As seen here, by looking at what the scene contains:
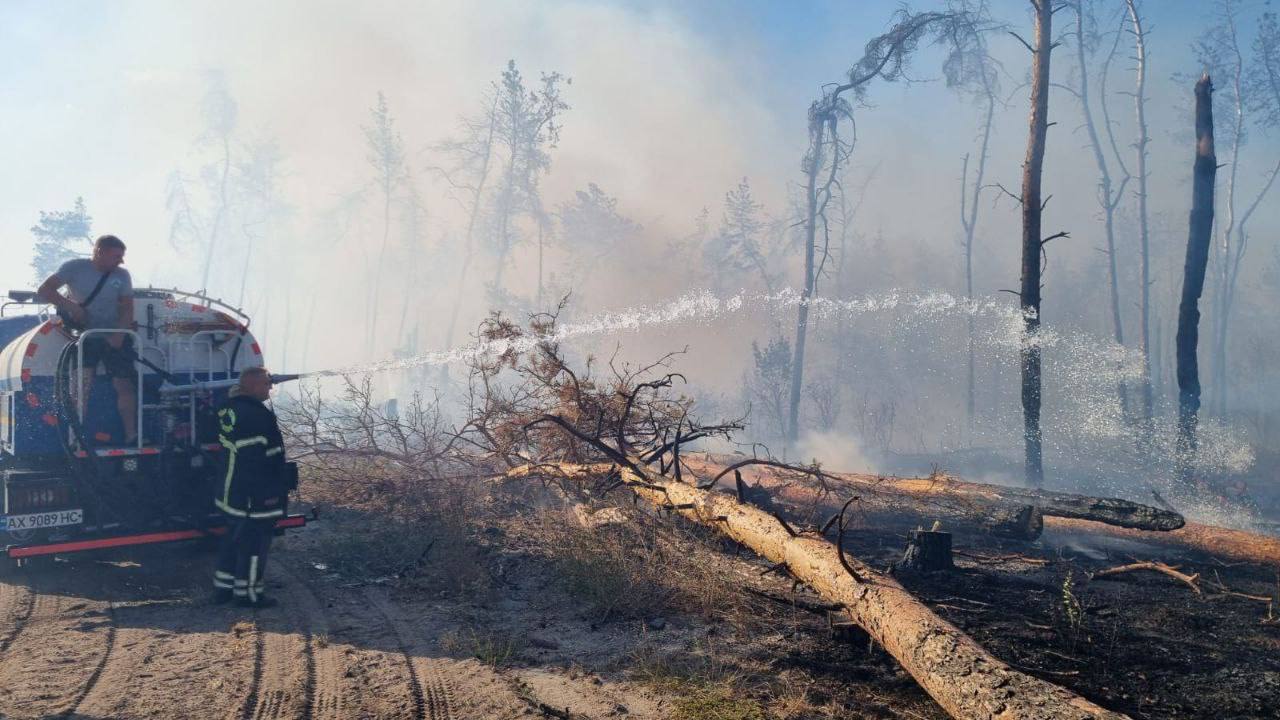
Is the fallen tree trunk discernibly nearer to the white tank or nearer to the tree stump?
the tree stump

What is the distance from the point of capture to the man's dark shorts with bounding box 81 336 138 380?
6.80 metres

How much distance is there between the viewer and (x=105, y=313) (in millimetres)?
6992

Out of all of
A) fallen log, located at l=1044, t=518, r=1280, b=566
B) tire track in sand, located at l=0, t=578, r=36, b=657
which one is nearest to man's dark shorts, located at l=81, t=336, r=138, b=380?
tire track in sand, located at l=0, t=578, r=36, b=657

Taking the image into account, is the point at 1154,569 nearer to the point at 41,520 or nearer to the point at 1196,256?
the point at 41,520

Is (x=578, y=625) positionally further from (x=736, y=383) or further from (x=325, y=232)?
(x=325, y=232)

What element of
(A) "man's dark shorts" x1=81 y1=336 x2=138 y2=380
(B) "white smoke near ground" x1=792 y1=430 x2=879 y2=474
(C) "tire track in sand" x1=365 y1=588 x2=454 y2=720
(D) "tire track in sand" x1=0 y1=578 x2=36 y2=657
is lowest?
(B) "white smoke near ground" x1=792 y1=430 x2=879 y2=474

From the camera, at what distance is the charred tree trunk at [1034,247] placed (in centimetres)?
1434

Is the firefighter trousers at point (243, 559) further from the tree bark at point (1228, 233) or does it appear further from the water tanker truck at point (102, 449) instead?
the tree bark at point (1228, 233)

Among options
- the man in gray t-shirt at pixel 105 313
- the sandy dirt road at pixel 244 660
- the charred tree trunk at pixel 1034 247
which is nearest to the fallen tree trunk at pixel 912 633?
the sandy dirt road at pixel 244 660

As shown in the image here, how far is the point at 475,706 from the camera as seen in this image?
429cm

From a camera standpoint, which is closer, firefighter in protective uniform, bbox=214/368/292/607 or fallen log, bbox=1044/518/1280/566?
firefighter in protective uniform, bbox=214/368/292/607

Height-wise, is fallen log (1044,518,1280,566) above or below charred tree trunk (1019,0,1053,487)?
below

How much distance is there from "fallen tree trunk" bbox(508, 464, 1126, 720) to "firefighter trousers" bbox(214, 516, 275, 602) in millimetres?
4247

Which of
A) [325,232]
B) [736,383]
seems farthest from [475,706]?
[325,232]
